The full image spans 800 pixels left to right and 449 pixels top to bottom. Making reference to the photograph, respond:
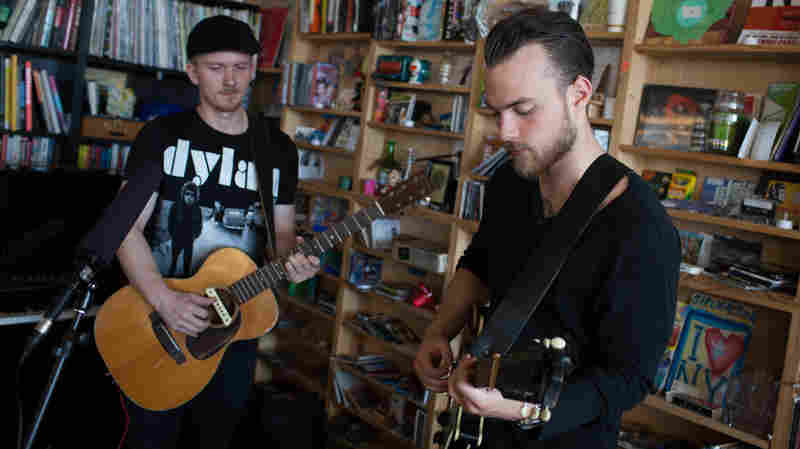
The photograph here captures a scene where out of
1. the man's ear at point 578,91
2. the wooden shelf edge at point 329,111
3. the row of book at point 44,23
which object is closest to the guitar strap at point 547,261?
the man's ear at point 578,91

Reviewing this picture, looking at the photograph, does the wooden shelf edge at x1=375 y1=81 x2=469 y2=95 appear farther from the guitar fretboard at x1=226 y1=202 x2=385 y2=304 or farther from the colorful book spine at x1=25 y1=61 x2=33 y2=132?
the colorful book spine at x1=25 y1=61 x2=33 y2=132

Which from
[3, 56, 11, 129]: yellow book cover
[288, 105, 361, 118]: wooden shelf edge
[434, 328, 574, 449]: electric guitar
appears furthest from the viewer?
[288, 105, 361, 118]: wooden shelf edge

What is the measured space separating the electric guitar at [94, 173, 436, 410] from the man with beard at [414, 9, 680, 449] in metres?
0.70

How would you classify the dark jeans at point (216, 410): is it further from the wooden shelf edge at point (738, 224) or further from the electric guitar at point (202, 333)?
the wooden shelf edge at point (738, 224)

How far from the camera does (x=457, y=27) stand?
2859 mm

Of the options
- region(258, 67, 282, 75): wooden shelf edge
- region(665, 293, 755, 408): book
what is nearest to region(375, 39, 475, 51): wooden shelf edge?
region(258, 67, 282, 75): wooden shelf edge

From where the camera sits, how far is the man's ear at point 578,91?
1.23 m

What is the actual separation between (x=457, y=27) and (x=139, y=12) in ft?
6.43

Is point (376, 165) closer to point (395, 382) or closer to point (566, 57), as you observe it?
point (395, 382)

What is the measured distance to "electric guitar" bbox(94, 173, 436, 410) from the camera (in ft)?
6.60

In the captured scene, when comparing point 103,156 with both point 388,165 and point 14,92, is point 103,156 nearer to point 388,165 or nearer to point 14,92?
point 14,92

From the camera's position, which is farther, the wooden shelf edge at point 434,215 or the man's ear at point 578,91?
the wooden shelf edge at point 434,215

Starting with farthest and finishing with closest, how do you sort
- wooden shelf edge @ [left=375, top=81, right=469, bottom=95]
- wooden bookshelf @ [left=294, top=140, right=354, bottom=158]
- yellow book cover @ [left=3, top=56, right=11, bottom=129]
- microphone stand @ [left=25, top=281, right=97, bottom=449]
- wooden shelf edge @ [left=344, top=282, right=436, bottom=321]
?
wooden bookshelf @ [left=294, top=140, right=354, bottom=158] < yellow book cover @ [left=3, top=56, right=11, bottom=129] < wooden shelf edge @ [left=344, top=282, right=436, bottom=321] < wooden shelf edge @ [left=375, top=81, right=469, bottom=95] < microphone stand @ [left=25, top=281, right=97, bottom=449]

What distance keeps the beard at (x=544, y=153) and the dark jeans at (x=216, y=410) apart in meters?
1.30
